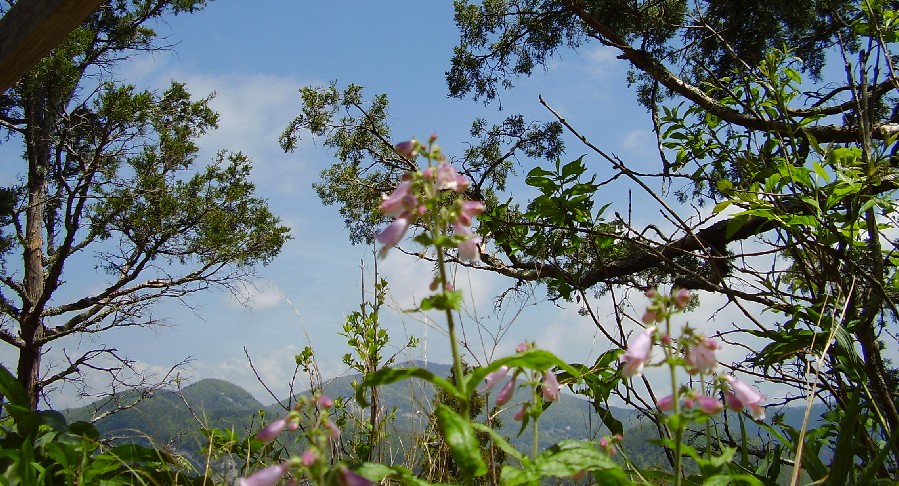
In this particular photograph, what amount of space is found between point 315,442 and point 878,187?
1.35 metres

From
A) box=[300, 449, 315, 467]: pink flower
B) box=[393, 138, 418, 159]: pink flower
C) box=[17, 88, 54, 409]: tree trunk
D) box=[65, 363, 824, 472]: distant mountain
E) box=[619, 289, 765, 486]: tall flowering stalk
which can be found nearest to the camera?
box=[300, 449, 315, 467]: pink flower

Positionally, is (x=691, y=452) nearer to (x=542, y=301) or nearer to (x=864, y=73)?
(x=864, y=73)

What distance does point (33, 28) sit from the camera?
1767 millimetres

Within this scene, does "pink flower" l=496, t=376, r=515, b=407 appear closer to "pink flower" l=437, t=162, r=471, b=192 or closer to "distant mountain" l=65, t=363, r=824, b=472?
"distant mountain" l=65, t=363, r=824, b=472

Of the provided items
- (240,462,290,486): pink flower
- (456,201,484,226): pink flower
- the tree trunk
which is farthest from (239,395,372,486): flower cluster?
the tree trunk

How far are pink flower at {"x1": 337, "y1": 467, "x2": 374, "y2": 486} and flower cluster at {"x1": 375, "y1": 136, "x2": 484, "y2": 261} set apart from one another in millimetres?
255

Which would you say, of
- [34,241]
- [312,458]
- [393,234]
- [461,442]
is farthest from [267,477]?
[34,241]

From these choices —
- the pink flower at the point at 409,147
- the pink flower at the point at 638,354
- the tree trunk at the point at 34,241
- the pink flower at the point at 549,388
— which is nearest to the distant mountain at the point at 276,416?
the pink flower at the point at 549,388

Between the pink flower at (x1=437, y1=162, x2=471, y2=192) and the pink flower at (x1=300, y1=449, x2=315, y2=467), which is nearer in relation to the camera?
the pink flower at (x1=300, y1=449, x2=315, y2=467)

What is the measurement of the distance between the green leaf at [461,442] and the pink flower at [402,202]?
237mm

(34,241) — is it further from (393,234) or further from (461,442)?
(461,442)

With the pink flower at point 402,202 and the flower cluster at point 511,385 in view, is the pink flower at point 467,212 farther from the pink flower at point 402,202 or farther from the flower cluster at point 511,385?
the flower cluster at point 511,385

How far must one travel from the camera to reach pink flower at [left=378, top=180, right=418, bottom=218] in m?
0.74

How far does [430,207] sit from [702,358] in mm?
362
